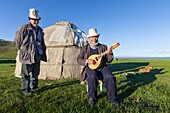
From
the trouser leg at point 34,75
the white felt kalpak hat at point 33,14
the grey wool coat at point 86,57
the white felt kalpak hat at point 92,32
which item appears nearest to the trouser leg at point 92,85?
the grey wool coat at point 86,57

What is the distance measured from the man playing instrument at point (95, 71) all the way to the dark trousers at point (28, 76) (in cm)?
155

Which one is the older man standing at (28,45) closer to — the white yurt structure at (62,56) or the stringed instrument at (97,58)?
the stringed instrument at (97,58)

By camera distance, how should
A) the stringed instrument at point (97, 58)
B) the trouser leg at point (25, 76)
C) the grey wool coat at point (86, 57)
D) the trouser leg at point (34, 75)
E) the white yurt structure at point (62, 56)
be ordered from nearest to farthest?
the stringed instrument at point (97, 58)
the grey wool coat at point (86, 57)
the trouser leg at point (25, 76)
the trouser leg at point (34, 75)
the white yurt structure at point (62, 56)

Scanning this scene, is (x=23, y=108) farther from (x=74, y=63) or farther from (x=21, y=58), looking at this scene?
(x=74, y=63)

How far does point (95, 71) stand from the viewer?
5.41m

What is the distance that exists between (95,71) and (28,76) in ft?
6.62

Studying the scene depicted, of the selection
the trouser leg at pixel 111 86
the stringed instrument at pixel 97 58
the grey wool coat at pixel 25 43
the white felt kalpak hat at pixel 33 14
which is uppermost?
the white felt kalpak hat at pixel 33 14

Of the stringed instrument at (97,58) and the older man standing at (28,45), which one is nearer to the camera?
the stringed instrument at (97,58)

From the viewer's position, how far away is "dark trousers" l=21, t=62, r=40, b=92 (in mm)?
5965

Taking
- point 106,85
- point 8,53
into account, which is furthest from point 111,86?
point 8,53

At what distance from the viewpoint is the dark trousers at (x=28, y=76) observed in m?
A: 5.96

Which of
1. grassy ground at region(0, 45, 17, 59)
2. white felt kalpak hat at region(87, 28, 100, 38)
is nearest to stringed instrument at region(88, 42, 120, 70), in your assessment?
white felt kalpak hat at region(87, 28, 100, 38)

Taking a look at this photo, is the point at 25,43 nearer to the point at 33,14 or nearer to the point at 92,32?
the point at 33,14

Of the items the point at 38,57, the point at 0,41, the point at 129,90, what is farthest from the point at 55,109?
the point at 0,41
